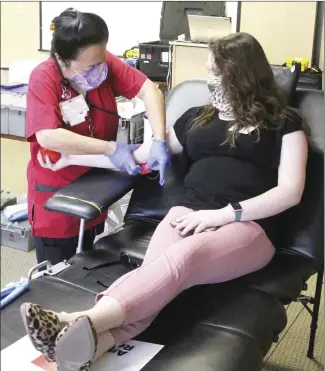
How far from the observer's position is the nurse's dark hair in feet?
4.37

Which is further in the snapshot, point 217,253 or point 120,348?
point 217,253

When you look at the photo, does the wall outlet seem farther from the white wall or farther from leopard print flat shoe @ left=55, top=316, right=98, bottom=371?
leopard print flat shoe @ left=55, top=316, right=98, bottom=371

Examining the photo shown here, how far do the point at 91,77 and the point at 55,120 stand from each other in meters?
Result: 0.16

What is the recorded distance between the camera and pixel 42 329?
0.98 metres

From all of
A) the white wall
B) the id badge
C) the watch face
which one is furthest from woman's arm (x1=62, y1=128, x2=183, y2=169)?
the white wall

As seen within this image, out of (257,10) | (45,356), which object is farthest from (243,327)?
(257,10)

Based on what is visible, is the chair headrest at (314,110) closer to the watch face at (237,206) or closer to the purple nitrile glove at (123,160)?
the watch face at (237,206)

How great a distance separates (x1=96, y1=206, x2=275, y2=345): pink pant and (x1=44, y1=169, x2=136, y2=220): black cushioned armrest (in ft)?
0.52

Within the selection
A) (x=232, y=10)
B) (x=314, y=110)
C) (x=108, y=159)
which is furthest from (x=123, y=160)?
(x=232, y=10)

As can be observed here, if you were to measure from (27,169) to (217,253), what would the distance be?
2.25ft

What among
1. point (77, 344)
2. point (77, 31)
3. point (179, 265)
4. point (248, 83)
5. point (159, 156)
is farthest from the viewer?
point (159, 156)

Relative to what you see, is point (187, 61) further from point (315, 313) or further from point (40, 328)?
point (40, 328)

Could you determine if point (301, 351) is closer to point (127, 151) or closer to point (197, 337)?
point (197, 337)

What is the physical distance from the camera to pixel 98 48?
4.52ft
